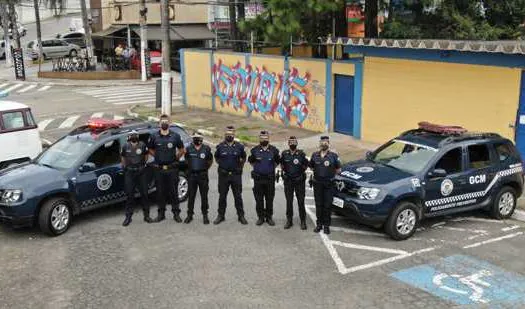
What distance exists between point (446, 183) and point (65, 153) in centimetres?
643

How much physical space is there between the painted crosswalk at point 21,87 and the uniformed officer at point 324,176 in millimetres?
25666

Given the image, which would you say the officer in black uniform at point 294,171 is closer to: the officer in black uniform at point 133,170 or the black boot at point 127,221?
the officer in black uniform at point 133,170

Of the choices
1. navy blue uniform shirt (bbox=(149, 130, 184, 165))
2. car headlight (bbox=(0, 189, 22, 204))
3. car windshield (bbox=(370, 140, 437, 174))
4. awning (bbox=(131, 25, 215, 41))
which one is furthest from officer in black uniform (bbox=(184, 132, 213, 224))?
awning (bbox=(131, 25, 215, 41))

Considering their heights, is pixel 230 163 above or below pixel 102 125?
below

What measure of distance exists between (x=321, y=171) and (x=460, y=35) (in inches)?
479

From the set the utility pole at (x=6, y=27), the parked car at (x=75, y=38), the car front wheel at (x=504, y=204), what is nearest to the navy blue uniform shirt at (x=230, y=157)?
the car front wheel at (x=504, y=204)

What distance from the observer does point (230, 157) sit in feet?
33.2

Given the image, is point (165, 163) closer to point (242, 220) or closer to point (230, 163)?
point (230, 163)

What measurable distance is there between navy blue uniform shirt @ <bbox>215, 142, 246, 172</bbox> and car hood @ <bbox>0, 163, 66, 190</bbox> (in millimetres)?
2545

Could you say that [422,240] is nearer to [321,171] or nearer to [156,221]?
[321,171]

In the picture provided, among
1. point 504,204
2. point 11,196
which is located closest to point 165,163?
point 11,196

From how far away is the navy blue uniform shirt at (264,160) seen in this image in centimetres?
997

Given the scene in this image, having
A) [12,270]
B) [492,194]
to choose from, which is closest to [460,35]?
[492,194]

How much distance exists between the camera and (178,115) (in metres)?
23.7
